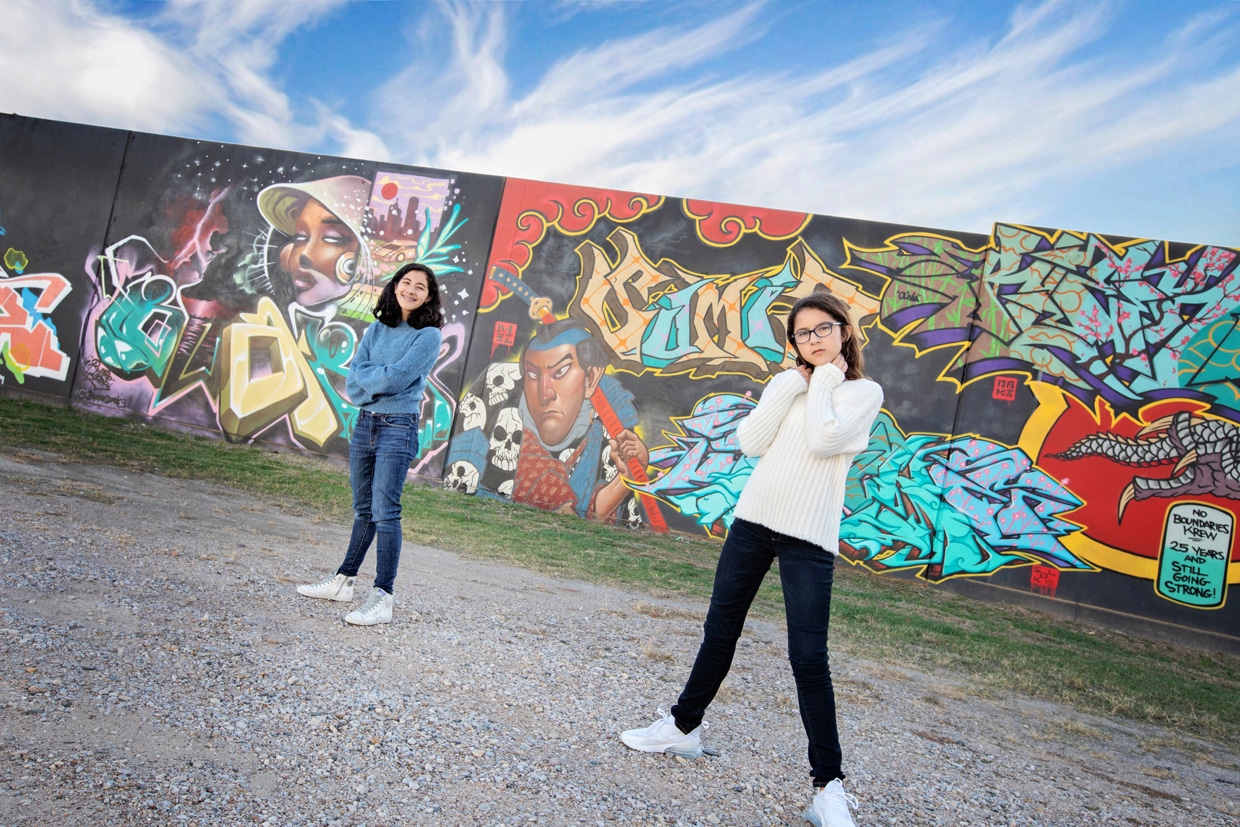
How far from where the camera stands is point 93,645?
10.5 ft

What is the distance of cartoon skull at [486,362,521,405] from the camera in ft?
36.8

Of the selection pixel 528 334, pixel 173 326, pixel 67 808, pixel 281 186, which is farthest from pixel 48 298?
pixel 67 808

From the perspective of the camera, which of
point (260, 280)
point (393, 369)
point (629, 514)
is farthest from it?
point (260, 280)

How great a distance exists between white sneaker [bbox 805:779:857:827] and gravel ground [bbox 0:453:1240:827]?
18 centimetres

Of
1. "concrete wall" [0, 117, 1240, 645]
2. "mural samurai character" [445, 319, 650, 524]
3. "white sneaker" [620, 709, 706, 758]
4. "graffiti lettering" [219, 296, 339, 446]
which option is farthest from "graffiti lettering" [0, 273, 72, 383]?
"white sneaker" [620, 709, 706, 758]

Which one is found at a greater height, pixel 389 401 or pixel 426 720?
pixel 389 401

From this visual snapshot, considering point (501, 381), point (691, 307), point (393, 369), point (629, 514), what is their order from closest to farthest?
→ point (393, 369), point (629, 514), point (691, 307), point (501, 381)

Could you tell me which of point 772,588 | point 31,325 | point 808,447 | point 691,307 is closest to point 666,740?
point 808,447

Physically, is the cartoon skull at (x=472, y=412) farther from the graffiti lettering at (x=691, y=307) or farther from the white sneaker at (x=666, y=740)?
the white sneaker at (x=666, y=740)

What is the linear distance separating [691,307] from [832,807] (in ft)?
28.3

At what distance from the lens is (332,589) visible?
450 cm

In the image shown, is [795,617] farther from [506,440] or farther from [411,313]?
[506,440]

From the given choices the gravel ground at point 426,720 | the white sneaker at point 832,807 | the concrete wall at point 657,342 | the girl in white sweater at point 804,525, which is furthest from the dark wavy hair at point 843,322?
the concrete wall at point 657,342

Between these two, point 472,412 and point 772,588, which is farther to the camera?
point 472,412
